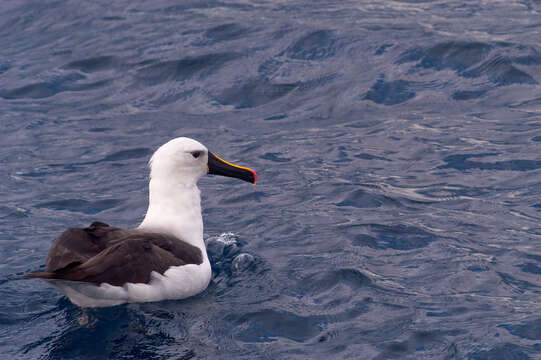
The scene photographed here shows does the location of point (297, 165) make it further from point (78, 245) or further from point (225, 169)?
point (78, 245)

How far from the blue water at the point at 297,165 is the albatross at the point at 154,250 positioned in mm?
302

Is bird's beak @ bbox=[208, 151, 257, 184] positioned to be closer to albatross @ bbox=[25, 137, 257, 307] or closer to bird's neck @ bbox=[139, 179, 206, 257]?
albatross @ bbox=[25, 137, 257, 307]

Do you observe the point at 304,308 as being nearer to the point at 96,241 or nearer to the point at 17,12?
the point at 96,241

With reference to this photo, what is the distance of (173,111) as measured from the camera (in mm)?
14656

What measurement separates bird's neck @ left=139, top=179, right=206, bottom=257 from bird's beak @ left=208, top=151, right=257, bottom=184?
1.37ft

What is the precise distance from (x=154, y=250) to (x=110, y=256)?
21.5 inches

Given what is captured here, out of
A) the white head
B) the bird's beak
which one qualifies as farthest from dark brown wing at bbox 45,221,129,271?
the bird's beak

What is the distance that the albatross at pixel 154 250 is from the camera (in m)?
7.74

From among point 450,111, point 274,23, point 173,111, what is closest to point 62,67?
point 173,111

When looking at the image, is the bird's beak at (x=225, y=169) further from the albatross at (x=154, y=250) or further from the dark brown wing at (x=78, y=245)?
the dark brown wing at (x=78, y=245)

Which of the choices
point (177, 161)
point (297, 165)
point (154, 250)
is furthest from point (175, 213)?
point (297, 165)

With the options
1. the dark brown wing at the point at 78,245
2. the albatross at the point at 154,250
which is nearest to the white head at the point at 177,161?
the albatross at the point at 154,250

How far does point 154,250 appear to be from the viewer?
8242mm

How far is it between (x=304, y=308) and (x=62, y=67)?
9.94 meters
